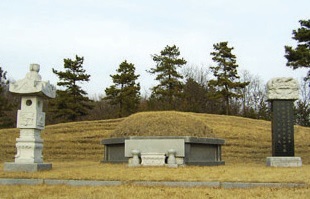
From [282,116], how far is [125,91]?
821 inches

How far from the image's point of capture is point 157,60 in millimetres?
36188

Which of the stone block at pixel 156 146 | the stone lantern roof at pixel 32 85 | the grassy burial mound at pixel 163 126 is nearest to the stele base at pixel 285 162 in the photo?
the grassy burial mound at pixel 163 126

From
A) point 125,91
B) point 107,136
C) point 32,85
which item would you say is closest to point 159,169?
point 32,85

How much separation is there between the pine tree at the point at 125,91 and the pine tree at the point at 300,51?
14295mm

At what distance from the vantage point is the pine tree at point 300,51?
73.9 ft

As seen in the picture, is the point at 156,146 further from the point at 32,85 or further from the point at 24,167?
the point at 32,85

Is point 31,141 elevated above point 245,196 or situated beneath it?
elevated above

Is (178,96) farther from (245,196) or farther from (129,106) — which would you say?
(245,196)

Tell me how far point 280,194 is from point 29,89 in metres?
7.65

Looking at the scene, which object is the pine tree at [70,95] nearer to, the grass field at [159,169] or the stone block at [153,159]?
the grass field at [159,169]

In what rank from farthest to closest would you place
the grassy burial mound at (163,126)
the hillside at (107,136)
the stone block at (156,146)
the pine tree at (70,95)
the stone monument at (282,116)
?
1. the pine tree at (70,95)
2. the hillside at (107,136)
3. the grassy burial mound at (163,126)
4. the stone monument at (282,116)
5. the stone block at (156,146)

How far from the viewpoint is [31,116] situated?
36.5 feet

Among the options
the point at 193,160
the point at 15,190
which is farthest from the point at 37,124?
the point at 193,160

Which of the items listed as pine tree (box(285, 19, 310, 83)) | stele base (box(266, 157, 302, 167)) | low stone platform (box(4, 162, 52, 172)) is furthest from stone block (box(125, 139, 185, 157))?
pine tree (box(285, 19, 310, 83))
